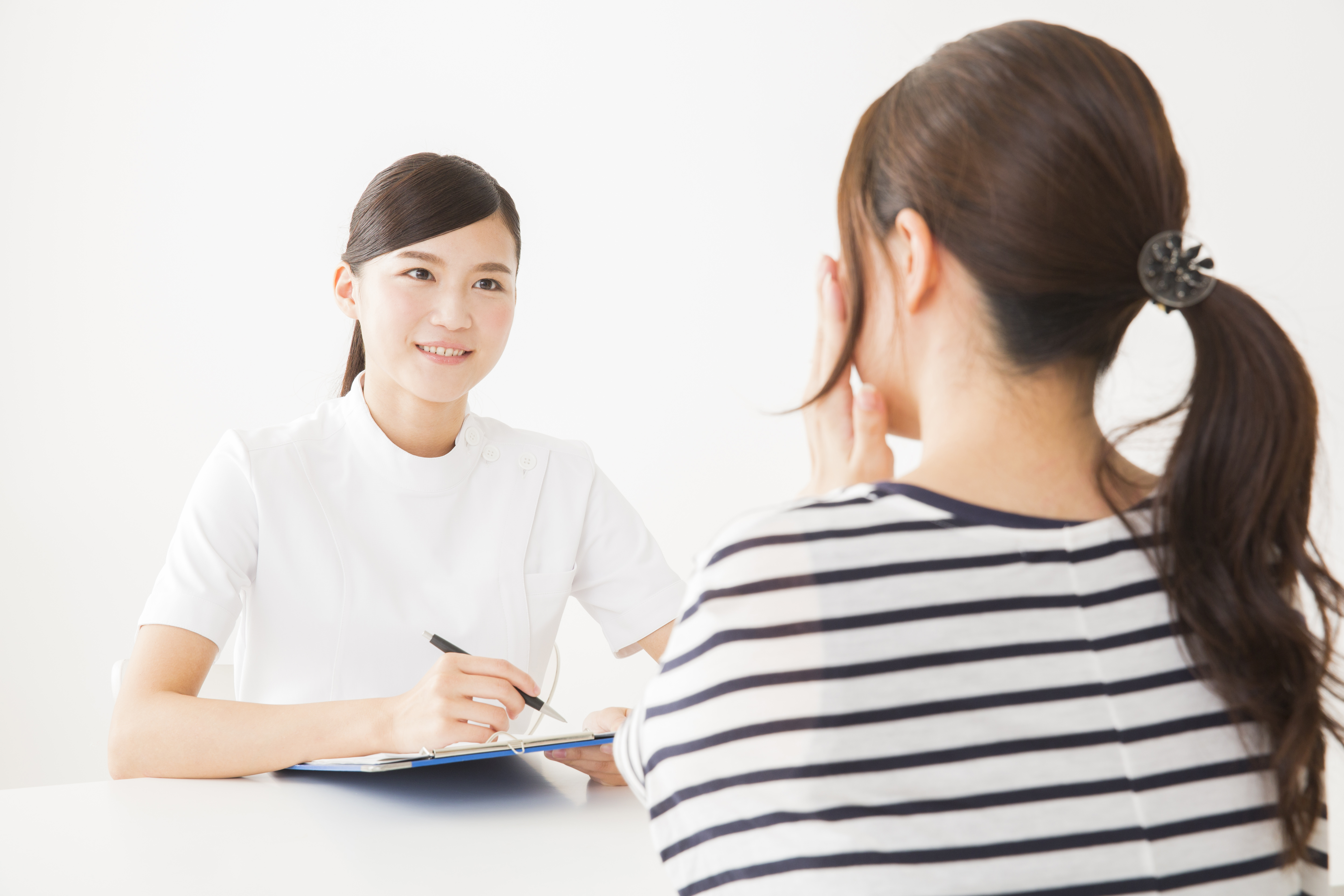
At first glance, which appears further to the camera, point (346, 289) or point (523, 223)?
point (523, 223)

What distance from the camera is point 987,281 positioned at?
0.59 meters

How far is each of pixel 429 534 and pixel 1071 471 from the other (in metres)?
1.07

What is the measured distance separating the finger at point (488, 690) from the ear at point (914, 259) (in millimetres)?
589

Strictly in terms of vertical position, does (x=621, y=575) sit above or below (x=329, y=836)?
above

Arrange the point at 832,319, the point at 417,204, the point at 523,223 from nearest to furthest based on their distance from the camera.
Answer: the point at 832,319
the point at 417,204
the point at 523,223

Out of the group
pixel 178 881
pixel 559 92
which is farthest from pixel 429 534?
pixel 559 92

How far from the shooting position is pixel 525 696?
1.08 m

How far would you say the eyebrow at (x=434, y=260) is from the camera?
1.43 metres

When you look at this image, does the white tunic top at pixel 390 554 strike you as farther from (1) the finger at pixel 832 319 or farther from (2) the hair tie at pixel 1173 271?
(2) the hair tie at pixel 1173 271

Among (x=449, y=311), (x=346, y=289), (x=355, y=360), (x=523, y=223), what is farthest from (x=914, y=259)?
(x=523, y=223)

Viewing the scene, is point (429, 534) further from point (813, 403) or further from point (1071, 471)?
point (1071, 471)

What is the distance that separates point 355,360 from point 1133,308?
1325 mm

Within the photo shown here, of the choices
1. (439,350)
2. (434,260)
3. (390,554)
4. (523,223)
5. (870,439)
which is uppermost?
(523,223)

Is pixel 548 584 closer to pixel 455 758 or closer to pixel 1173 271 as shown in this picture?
pixel 455 758
